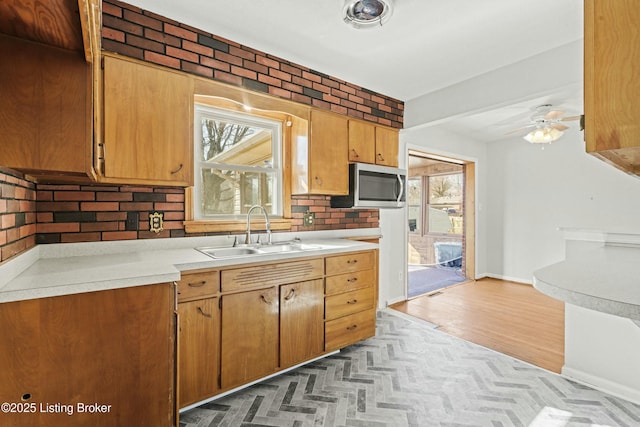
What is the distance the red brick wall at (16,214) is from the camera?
1.21 metres

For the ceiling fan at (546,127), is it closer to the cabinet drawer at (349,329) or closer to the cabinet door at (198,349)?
the cabinet drawer at (349,329)

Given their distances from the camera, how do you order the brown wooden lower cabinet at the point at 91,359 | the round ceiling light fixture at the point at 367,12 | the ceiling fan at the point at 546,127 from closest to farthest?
the brown wooden lower cabinet at the point at 91,359 → the round ceiling light fixture at the point at 367,12 → the ceiling fan at the point at 546,127

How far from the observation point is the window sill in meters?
2.25

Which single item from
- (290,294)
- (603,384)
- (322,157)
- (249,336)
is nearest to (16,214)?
(249,336)

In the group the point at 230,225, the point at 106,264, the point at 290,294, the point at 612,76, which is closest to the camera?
the point at 612,76

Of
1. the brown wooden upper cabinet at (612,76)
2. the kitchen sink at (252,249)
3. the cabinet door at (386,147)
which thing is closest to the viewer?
the brown wooden upper cabinet at (612,76)

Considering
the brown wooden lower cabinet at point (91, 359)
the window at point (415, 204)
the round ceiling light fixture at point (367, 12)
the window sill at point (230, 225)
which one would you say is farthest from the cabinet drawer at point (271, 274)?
the window at point (415, 204)

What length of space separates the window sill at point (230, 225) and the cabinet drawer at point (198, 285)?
606 millimetres

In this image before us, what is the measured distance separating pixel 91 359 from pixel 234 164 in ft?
5.60

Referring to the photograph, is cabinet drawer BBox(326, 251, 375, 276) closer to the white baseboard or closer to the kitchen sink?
the kitchen sink

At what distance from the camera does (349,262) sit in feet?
8.21

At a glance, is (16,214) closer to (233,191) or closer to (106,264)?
(106,264)

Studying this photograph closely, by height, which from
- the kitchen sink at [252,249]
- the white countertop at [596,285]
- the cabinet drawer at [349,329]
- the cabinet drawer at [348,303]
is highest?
the white countertop at [596,285]

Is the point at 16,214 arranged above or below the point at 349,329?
above
